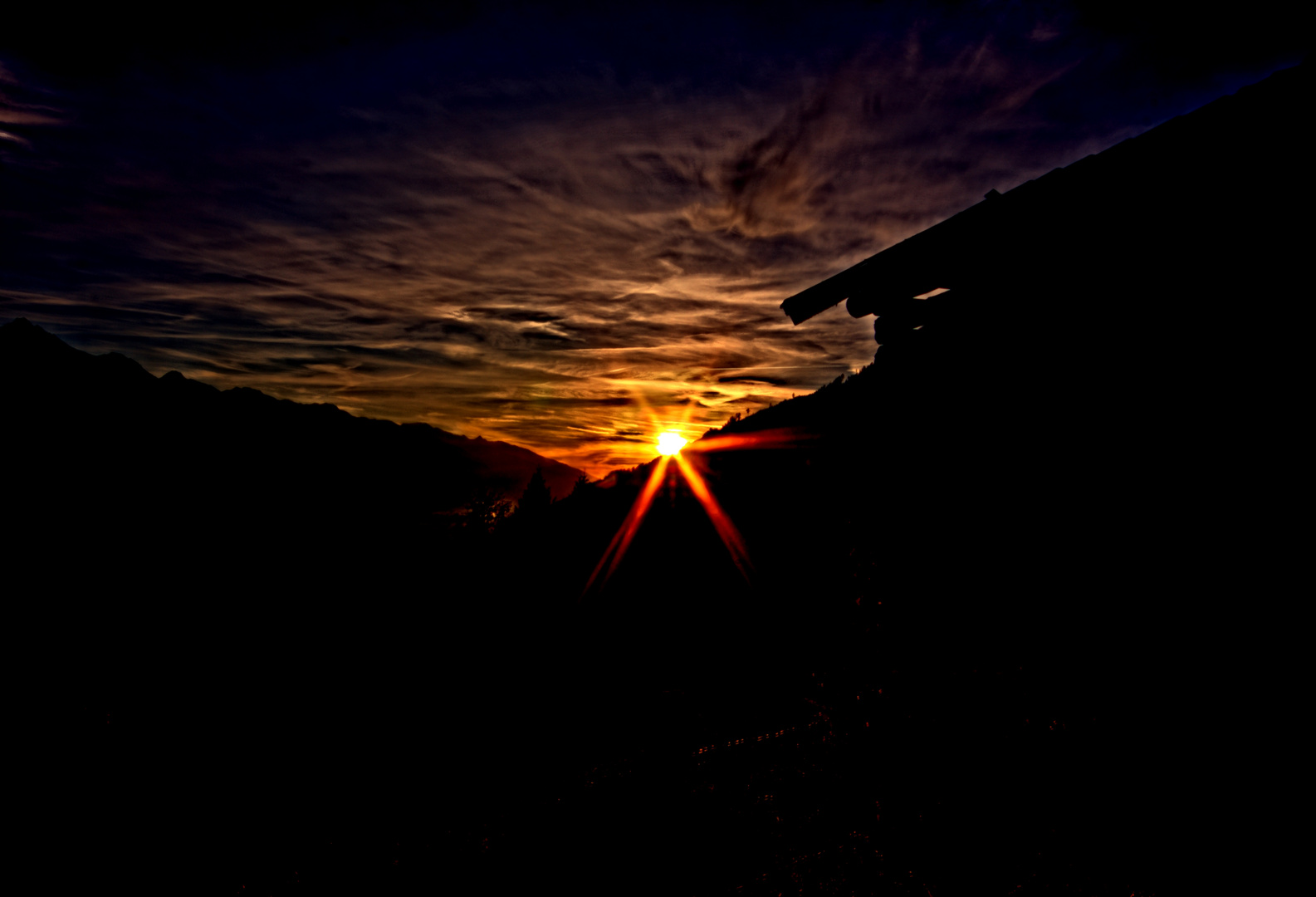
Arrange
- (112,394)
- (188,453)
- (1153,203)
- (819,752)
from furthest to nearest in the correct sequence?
(112,394)
(188,453)
(819,752)
(1153,203)

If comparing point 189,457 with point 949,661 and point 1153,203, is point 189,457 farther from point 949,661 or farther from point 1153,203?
point 1153,203

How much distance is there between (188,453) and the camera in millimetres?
85250

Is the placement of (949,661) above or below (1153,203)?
below

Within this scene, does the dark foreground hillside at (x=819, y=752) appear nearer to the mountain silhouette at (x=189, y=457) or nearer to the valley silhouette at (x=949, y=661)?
the valley silhouette at (x=949, y=661)

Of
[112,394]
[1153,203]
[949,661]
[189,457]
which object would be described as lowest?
[949,661]

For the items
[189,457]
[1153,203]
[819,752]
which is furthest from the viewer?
[189,457]

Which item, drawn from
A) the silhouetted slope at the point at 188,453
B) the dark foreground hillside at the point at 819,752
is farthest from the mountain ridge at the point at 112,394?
the dark foreground hillside at the point at 819,752

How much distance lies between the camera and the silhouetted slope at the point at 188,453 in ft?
160

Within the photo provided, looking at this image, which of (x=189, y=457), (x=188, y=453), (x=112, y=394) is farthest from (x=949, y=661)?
(x=112, y=394)

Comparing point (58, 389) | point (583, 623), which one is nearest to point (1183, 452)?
point (583, 623)

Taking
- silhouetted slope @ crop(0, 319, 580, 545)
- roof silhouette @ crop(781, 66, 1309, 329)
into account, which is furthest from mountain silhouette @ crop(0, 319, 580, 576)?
roof silhouette @ crop(781, 66, 1309, 329)

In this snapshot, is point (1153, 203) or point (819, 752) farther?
point (819, 752)

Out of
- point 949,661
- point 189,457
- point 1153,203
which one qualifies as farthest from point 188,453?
point 1153,203

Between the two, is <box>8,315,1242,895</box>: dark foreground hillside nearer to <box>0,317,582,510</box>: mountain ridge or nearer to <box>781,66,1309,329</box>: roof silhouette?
<box>781,66,1309,329</box>: roof silhouette
